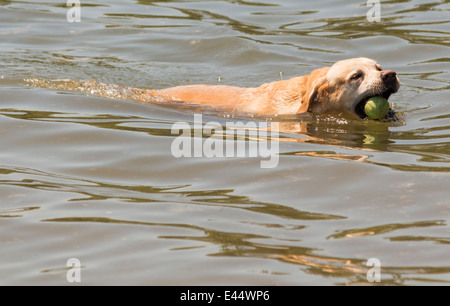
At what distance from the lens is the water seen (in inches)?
201

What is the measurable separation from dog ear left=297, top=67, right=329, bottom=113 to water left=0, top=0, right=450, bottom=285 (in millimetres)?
151

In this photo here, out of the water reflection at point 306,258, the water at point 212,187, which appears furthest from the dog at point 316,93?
the water reflection at point 306,258

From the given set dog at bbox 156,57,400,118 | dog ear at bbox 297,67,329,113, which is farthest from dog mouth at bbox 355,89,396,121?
dog ear at bbox 297,67,329,113

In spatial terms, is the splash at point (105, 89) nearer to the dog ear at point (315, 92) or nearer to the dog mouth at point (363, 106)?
the dog ear at point (315, 92)

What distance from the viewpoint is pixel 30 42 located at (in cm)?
1362

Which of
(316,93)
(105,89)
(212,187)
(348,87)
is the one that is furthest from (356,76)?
(105,89)

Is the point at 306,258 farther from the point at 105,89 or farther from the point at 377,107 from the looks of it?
the point at 105,89

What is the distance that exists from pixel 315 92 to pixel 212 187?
3.06 meters

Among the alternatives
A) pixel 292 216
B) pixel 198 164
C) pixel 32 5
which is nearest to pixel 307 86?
pixel 198 164

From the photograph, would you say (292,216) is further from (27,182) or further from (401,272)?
(27,182)

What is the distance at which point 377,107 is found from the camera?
29.4 ft

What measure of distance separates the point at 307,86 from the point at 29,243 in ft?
15.8

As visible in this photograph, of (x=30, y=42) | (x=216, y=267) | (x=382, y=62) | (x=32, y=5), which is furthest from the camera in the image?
(x=32, y=5)

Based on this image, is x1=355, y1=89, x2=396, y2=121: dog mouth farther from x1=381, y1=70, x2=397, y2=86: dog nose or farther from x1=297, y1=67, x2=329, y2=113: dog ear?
x1=297, y1=67, x2=329, y2=113: dog ear
